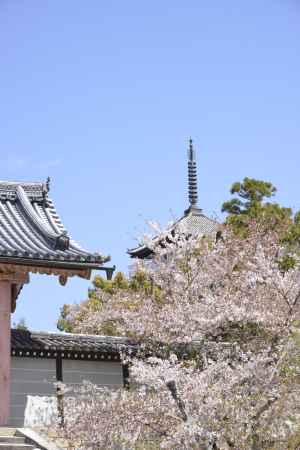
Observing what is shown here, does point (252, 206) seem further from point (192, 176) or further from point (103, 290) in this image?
point (192, 176)

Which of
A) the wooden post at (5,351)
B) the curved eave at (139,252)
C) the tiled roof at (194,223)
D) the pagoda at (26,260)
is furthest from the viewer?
the tiled roof at (194,223)

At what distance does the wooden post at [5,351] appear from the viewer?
15305mm

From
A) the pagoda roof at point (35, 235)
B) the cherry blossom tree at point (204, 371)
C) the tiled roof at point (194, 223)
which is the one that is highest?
the tiled roof at point (194, 223)

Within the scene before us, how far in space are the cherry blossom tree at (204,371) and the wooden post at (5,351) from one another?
3.68 feet

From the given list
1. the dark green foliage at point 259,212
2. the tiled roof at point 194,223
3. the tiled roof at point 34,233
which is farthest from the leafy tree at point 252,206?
the tiled roof at point 194,223

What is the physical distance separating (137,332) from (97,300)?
13.5m

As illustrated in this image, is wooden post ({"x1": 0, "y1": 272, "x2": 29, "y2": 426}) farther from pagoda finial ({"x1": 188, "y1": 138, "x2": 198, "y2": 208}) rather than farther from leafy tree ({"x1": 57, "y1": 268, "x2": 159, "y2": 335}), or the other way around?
pagoda finial ({"x1": 188, "y1": 138, "x2": 198, "y2": 208})

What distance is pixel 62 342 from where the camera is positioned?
1752 centimetres

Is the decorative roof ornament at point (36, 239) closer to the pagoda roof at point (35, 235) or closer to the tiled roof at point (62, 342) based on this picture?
the pagoda roof at point (35, 235)

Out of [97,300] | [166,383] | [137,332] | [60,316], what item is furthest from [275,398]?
[60,316]

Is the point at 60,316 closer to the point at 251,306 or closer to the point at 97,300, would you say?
the point at 97,300

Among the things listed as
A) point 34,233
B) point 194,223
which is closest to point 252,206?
point 34,233

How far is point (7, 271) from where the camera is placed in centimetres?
1590

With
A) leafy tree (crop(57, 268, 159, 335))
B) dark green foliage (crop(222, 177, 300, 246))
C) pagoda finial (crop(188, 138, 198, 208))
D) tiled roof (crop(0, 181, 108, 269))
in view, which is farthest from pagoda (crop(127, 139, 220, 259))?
tiled roof (crop(0, 181, 108, 269))
